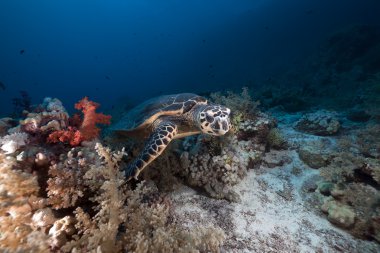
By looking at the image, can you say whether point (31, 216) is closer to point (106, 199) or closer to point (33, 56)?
point (106, 199)

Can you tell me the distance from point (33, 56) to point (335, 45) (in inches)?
5764

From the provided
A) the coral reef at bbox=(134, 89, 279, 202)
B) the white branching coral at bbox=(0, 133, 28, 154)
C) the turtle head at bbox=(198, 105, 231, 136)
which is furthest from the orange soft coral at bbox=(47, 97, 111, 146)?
the turtle head at bbox=(198, 105, 231, 136)

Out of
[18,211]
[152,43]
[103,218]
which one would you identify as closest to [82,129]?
[18,211]

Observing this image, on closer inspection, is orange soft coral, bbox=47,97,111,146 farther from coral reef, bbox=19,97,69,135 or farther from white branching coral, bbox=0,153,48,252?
white branching coral, bbox=0,153,48,252

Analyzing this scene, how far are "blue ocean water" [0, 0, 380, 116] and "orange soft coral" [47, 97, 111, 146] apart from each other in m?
18.2

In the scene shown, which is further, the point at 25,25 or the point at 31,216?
the point at 25,25

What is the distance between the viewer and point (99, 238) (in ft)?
5.98

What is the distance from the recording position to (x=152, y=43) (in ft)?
360

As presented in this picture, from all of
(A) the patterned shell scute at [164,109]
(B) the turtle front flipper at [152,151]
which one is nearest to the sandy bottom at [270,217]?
(B) the turtle front flipper at [152,151]

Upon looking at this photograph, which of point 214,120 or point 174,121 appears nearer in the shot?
point 214,120

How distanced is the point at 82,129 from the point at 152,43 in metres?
116

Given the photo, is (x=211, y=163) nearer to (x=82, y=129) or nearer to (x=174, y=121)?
(x=174, y=121)

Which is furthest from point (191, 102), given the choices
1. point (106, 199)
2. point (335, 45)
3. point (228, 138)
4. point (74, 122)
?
point (335, 45)

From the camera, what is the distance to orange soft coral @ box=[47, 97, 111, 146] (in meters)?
2.88
